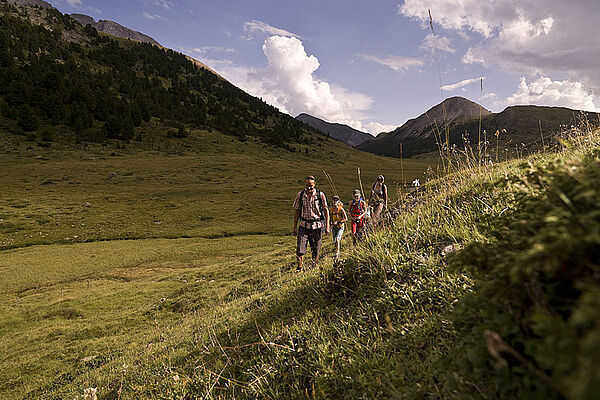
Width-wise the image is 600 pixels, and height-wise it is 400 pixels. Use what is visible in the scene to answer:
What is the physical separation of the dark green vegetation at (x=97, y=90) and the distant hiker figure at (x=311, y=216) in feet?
305

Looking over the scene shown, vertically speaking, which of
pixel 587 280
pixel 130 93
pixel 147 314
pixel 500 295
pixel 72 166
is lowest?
pixel 147 314

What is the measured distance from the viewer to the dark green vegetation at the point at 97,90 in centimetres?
8494

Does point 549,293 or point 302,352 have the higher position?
point 549,293

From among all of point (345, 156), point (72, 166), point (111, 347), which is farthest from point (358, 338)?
point (345, 156)

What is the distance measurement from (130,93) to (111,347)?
13249 centimetres

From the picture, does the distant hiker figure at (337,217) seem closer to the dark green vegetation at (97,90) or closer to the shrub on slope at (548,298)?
the shrub on slope at (548,298)

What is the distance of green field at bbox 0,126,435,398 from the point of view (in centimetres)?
876

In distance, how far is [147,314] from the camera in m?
11.0

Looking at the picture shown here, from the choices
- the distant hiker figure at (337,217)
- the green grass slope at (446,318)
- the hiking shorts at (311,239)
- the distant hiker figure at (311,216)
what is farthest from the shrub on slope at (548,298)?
the distant hiker figure at (337,217)

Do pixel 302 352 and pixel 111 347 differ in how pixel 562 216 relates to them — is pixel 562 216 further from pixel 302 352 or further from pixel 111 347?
pixel 111 347

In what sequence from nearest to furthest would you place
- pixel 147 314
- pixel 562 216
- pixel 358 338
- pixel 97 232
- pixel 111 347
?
pixel 562 216, pixel 358 338, pixel 111 347, pixel 147 314, pixel 97 232

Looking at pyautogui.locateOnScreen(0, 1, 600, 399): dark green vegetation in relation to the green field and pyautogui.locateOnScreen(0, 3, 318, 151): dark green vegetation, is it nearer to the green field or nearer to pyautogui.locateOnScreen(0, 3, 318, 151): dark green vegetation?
the green field

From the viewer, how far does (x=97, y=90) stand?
99.6 meters

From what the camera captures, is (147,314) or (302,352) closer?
(302,352)
